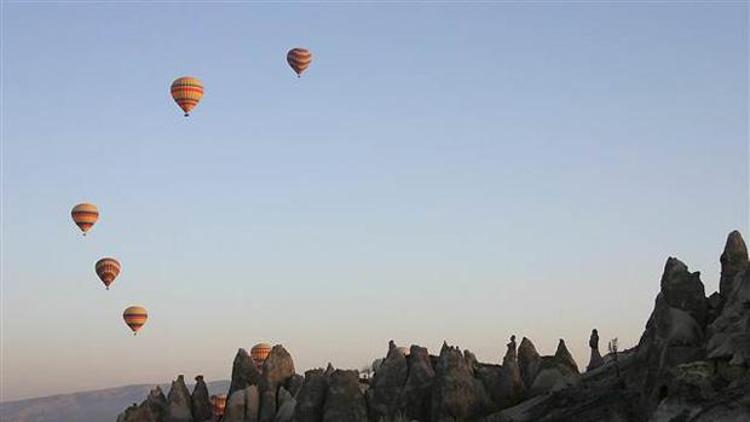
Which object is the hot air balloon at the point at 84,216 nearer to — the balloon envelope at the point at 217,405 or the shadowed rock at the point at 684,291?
the balloon envelope at the point at 217,405

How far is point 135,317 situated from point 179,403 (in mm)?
28557

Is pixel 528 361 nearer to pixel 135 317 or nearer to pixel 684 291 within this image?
pixel 684 291

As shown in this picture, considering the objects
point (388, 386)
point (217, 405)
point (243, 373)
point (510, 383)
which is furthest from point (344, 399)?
point (217, 405)

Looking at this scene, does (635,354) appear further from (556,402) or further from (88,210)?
(88,210)

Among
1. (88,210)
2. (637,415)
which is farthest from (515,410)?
(88,210)

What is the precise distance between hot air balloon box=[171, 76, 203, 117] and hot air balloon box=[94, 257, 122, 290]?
21.4 metres

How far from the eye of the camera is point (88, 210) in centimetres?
12100

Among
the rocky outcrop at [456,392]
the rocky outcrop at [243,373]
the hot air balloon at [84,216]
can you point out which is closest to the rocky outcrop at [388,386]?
the rocky outcrop at [456,392]

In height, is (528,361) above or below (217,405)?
below

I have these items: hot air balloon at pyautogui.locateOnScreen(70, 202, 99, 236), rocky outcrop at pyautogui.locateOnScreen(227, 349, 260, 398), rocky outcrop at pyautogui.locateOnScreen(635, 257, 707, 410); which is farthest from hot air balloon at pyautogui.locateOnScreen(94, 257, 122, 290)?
rocky outcrop at pyautogui.locateOnScreen(635, 257, 707, 410)

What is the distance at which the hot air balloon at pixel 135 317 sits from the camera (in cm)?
12325

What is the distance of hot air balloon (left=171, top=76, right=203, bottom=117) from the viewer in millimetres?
111562

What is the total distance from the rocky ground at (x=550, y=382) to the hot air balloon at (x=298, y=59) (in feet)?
115

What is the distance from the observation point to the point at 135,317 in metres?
124
